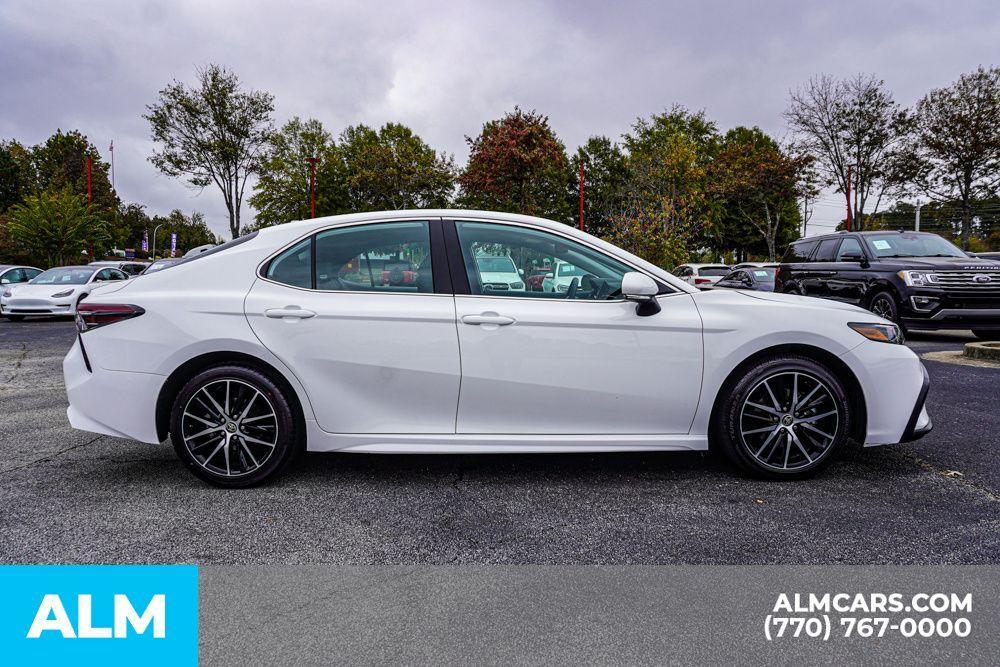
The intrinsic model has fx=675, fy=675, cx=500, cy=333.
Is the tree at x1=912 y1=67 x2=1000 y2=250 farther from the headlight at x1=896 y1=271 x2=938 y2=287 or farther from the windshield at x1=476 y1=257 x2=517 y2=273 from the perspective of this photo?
the windshield at x1=476 y1=257 x2=517 y2=273

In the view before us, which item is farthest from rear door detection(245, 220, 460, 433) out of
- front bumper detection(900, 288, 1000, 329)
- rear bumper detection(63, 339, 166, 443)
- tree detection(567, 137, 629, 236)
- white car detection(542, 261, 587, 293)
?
tree detection(567, 137, 629, 236)

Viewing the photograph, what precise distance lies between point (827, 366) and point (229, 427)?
133 inches

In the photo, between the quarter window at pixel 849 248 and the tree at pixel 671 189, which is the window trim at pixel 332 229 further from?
the tree at pixel 671 189

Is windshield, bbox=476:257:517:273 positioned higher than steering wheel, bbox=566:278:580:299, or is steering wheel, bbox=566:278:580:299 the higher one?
windshield, bbox=476:257:517:273

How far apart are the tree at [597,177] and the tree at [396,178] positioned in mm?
11997

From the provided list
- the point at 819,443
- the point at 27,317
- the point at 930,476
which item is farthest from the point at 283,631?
the point at 27,317

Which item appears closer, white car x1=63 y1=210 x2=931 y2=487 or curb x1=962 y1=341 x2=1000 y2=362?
white car x1=63 y1=210 x2=931 y2=487

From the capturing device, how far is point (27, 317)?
1745 centimetres

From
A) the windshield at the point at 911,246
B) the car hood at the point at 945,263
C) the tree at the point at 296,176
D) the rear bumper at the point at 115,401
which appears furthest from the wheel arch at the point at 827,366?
the tree at the point at 296,176

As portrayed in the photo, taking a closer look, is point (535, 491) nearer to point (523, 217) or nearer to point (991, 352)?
point (523, 217)

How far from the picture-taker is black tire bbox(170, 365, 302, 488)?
145 inches

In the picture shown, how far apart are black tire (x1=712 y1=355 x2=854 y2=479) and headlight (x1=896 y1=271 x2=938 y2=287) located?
781 centimetres

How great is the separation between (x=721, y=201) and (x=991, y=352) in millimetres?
36325

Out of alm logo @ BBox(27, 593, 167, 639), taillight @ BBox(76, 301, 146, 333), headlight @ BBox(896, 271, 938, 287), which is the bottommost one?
alm logo @ BBox(27, 593, 167, 639)
